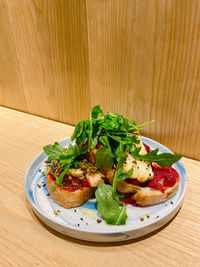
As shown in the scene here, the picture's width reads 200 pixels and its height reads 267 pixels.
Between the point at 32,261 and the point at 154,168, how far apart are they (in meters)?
0.49

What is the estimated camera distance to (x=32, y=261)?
25.9 inches

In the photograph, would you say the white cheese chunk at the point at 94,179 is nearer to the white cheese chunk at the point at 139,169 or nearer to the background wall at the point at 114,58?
the white cheese chunk at the point at 139,169

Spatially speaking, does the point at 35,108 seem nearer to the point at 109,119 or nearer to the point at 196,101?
the point at 109,119

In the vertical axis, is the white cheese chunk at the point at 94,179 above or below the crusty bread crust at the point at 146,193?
above

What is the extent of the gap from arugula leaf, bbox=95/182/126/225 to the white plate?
0.07 feet

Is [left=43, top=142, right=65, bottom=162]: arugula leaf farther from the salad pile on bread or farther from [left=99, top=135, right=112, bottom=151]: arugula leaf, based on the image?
[left=99, top=135, right=112, bottom=151]: arugula leaf

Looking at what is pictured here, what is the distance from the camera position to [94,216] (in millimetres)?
762

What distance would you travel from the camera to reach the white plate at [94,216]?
0.66m

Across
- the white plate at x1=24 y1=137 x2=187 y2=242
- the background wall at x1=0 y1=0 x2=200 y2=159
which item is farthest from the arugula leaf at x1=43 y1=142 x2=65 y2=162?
the background wall at x1=0 y1=0 x2=200 y2=159

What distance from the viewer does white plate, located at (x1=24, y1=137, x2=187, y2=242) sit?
66 centimetres

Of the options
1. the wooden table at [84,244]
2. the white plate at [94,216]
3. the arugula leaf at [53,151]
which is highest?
the arugula leaf at [53,151]

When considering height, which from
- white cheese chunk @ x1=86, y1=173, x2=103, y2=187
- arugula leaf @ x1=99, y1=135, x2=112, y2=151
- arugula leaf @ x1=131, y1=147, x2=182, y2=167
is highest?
arugula leaf @ x1=99, y1=135, x2=112, y2=151

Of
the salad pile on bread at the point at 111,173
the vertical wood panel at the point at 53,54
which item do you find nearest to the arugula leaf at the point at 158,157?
the salad pile on bread at the point at 111,173

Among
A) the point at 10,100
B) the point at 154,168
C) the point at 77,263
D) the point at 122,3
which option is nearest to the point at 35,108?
the point at 10,100
